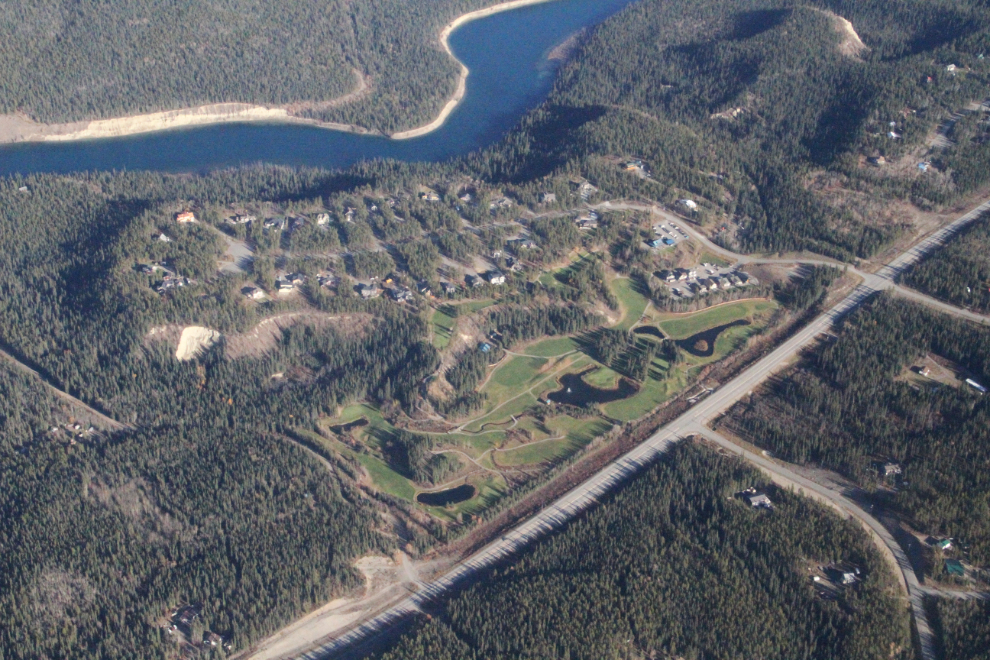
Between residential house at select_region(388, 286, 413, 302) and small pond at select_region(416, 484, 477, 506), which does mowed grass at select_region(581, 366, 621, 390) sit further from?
residential house at select_region(388, 286, 413, 302)

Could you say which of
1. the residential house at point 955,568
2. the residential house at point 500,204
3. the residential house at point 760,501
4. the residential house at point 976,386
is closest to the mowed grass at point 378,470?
the residential house at point 760,501

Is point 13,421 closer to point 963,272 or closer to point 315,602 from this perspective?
point 315,602

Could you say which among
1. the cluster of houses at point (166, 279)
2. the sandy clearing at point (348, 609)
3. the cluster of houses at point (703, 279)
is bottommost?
the sandy clearing at point (348, 609)

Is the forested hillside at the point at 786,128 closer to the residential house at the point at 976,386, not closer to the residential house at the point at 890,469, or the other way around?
the residential house at the point at 976,386

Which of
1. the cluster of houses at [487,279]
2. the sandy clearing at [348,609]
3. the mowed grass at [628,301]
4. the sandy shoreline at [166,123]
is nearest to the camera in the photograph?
the sandy clearing at [348,609]

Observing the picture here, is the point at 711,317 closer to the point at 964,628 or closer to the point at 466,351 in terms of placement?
the point at 466,351

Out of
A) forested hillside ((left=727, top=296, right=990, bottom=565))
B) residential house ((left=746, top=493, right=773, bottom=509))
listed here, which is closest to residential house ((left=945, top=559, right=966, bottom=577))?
forested hillside ((left=727, top=296, right=990, bottom=565))
